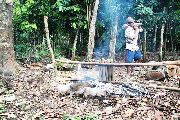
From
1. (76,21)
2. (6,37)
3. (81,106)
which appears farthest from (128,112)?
(76,21)

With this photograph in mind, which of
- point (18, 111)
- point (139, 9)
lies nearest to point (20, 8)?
point (139, 9)

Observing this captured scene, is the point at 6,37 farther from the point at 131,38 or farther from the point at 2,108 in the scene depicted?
the point at 131,38

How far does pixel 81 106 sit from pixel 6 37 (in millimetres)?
3996

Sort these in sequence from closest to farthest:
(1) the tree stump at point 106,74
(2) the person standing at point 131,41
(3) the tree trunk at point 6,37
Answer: (1) the tree stump at point 106,74, (3) the tree trunk at point 6,37, (2) the person standing at point 131,41

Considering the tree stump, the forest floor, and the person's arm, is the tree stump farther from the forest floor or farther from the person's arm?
the person's arm

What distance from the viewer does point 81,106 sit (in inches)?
272

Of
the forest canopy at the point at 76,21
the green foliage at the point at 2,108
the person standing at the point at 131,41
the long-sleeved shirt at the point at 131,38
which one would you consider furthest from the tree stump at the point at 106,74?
the forest canopy at the point at 76,21

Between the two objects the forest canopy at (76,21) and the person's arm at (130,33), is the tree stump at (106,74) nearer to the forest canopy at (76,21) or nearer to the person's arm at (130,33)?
the person's arm at (130,33)

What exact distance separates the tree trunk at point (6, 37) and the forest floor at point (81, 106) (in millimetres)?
1355

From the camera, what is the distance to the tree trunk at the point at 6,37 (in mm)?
9609

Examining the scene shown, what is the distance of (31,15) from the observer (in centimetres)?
1680

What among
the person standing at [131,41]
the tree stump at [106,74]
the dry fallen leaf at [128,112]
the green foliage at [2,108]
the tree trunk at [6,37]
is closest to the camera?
the dry fallen leaf at [128,112]

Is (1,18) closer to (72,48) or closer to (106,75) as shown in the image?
(106,75)

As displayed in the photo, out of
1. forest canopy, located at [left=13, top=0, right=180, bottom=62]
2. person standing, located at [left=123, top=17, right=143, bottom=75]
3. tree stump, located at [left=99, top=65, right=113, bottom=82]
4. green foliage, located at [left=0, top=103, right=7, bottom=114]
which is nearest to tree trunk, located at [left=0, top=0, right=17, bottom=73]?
green foliage, located at [left=0, top=103, right=7, bottom=114]
